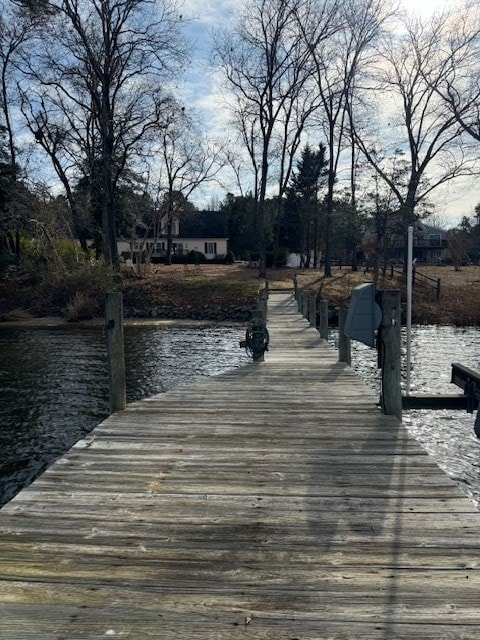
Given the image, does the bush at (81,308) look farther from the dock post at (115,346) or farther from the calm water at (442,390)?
the dock post at (115,346)

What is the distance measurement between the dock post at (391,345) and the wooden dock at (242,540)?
37 cm

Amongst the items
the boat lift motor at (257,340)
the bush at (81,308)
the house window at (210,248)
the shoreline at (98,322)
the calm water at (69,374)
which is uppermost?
the house window at (210,248)

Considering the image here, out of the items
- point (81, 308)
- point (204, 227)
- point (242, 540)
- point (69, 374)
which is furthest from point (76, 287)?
point (204, 227)

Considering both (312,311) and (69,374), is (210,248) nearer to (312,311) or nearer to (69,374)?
(312,311)

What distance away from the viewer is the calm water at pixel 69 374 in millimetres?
7562

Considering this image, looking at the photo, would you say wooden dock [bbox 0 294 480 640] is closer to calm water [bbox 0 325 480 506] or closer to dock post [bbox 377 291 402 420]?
dock post [bbox 377 291 402 420]

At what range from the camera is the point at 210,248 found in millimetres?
58906

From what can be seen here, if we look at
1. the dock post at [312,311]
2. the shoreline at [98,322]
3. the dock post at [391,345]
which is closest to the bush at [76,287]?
the shoreline at [98,322]

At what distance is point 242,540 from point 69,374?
10.6 m

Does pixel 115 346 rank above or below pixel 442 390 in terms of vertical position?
above

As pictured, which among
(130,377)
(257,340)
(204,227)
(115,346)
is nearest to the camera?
(115,346)

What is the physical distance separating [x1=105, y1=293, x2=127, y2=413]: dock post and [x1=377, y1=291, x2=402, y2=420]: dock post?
9.29 feet

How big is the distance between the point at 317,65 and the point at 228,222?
90.6 feet

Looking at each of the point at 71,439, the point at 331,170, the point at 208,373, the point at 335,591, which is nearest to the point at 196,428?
the point at 335,591
